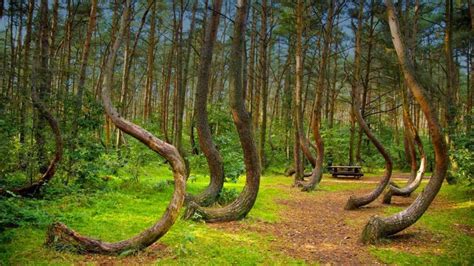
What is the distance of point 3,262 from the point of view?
402cm

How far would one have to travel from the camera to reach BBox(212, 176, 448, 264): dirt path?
5.50m

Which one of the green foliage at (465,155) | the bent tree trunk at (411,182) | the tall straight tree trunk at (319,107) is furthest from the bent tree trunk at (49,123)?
the green foliage at (465,155)

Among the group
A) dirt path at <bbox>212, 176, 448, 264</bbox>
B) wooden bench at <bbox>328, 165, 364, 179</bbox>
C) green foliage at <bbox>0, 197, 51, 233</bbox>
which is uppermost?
wooden bench at <bbox>328, 165, 364, 179</bbox>

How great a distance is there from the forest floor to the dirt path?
0.02 m

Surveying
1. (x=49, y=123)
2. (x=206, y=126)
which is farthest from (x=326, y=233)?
(x=49, y=123)

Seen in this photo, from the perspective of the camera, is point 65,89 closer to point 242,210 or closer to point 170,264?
point 242,210

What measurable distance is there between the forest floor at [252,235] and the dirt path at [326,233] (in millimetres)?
16

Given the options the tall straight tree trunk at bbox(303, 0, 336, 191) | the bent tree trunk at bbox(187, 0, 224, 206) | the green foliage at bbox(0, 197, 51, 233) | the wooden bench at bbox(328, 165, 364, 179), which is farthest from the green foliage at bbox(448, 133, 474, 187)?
the wooden bench at bbox(328, 165, 364, 179)

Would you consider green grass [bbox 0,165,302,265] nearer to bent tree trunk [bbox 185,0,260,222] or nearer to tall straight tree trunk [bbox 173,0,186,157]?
bent tree trunk [bbox 185,0,260,222]

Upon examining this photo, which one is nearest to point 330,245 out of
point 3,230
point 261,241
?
point 261,241

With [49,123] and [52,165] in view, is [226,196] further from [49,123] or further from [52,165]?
[49,123]

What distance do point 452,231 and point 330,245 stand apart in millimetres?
2684

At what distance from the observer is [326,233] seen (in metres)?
7.02

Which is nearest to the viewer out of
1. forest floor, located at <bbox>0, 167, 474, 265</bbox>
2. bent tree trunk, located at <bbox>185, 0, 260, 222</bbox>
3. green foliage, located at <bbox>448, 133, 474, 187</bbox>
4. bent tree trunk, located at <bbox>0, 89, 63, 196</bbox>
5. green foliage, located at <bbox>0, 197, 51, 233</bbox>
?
forest floor, located at <bbox>0, 167, 474, 265</bbox>
